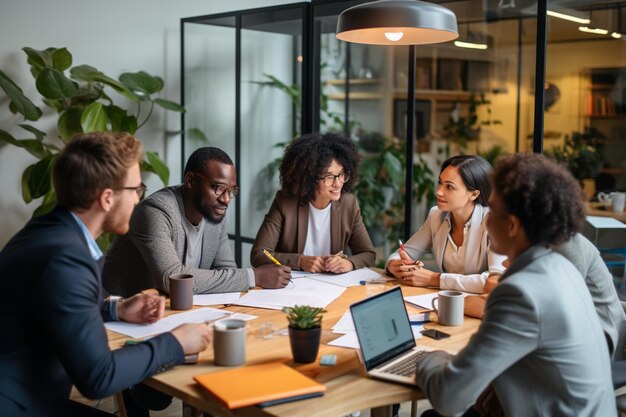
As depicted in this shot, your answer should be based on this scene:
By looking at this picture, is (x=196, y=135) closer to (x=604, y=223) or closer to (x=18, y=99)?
(x=18, y=99)

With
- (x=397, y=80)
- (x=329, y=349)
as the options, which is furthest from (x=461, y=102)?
(x=329, y=349)

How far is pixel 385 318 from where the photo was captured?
6.11 ft

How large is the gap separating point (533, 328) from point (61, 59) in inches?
135

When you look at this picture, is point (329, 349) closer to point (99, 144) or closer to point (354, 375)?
point (354, 375)

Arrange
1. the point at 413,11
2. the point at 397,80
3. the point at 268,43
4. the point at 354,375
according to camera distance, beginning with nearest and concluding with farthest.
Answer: the point at 354,375
the point at 413,11
the point at 268,43
the point at 397,80

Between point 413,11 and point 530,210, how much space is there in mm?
1047

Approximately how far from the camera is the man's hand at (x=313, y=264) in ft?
9.69

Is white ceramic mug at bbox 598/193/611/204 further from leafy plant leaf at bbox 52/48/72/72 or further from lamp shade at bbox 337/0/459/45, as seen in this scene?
leafy plant leaf at bbox 52/48/72/72

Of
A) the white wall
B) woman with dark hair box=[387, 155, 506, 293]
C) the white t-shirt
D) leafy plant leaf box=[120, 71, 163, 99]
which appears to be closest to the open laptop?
woman with dark hair box=[387, 155, 506, 293]

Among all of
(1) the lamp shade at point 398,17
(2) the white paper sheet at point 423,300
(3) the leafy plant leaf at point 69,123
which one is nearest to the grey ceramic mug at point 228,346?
(2) the white paper sheet at point 423,300

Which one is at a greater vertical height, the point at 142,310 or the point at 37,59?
the point at 37,59

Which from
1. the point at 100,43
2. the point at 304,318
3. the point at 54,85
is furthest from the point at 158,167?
the point at 304,318

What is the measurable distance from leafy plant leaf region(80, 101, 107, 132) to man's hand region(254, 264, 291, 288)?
1814 millimetres

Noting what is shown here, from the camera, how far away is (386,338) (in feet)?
6.08
